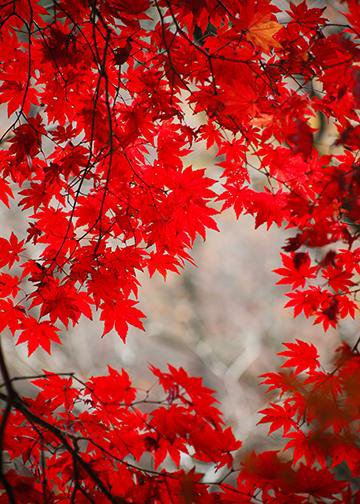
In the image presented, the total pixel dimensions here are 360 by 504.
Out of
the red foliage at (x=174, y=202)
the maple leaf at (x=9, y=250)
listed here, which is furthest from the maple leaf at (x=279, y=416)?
the maple leaf at (x=9, y=250)

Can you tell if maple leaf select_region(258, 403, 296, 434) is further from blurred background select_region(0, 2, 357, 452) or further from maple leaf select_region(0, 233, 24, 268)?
blurred background select_region(0, 2, 357, 452)

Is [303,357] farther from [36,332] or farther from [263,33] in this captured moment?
[263,33]

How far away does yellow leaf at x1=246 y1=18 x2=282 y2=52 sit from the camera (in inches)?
56.6

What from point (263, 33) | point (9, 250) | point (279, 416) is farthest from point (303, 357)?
point (9, 250)

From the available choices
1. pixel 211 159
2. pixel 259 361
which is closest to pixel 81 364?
pixel 259 361

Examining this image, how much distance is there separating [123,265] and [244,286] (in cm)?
315

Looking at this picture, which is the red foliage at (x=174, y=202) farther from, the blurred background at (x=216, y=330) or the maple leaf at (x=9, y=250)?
the blurred background at (x=216, y=330)

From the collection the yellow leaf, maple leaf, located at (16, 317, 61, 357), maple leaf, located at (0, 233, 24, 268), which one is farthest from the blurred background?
the yellow leaf

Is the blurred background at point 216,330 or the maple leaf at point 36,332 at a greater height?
the blurred background at point 216,330

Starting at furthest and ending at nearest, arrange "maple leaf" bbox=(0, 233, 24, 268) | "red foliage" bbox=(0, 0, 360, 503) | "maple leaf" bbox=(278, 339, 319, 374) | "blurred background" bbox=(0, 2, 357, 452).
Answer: "blurred background" bbox=(0, 2, 357, 452), "maple leaf" bbox=(0, 233, 24, 268), "maple leaf" bbox=(278, 339, 319, 374), "red foliage" bbox=(0, 0, 360, 503)

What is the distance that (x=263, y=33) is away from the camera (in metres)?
1.45

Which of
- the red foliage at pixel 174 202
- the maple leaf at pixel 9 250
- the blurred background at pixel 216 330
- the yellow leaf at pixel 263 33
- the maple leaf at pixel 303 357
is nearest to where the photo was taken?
the red foliage at pixel 174 202

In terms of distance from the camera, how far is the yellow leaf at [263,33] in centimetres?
144

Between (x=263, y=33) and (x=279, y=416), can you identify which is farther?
(x=279, y=416)
